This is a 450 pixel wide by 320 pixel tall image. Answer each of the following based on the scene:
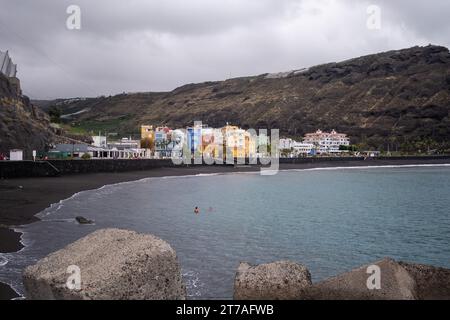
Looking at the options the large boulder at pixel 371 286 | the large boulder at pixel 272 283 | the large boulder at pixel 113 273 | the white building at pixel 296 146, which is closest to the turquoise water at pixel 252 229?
the large boulder at pixel 272 283

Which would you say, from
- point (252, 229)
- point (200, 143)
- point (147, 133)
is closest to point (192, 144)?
point (200, 143)

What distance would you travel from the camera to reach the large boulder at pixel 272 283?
31.2 feet

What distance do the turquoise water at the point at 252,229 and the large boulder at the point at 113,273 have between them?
641 centimetres

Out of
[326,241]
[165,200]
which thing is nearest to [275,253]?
[326,241]

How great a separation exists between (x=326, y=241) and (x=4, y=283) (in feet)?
54.2

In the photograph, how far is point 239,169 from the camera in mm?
107500

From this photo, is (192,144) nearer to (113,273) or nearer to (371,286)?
(371,286)

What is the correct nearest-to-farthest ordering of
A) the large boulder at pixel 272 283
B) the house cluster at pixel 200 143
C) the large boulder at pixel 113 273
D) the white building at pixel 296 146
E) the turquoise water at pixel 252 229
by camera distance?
1. the large boulder at pixel 113 273
2. the large boulder at pixel 272 283
3. the turquoise water at pixel 252 229
4. the house cluster at pixel 200 143
5. the white building at pixel 296 146

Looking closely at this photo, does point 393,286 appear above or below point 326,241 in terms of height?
above

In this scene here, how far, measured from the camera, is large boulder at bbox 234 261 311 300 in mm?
9523

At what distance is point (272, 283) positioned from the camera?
9539 millimetres

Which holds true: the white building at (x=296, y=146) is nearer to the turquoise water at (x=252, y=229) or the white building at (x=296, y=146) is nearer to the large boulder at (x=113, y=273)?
the turquoise water at (x=252, y=229)

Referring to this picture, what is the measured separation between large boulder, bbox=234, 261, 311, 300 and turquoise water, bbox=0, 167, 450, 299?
519 cm
